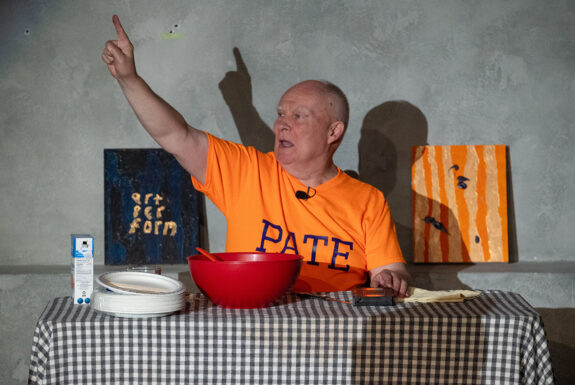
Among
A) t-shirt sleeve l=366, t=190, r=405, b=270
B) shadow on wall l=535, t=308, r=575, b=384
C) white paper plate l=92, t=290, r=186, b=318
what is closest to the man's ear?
t-shirt sleeve l=366, t=190, r=405, b=270

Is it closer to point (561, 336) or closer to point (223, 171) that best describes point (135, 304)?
point (223, 171)

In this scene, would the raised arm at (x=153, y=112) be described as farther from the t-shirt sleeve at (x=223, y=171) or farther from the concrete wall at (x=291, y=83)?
the concrete wall at (x=291, y=83)

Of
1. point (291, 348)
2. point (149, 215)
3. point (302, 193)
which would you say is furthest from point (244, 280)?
point (149, 215)

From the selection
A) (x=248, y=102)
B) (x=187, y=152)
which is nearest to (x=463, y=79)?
(x=248, y=102)

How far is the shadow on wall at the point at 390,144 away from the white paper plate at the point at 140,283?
1.52 meters

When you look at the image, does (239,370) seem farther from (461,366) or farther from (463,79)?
(463,79)

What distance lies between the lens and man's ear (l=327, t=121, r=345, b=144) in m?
2.14

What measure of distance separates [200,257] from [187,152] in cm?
61

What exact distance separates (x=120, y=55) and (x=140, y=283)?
0.63 metres

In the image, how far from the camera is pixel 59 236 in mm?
2760

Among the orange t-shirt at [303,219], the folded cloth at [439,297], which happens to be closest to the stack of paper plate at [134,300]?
the folded cloth at [439,297]

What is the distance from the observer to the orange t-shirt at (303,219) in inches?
75.0

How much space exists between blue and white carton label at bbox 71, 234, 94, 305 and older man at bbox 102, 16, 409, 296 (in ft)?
1.58

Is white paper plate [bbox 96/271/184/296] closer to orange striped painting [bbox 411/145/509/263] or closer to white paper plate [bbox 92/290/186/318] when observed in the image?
white paper plate [bbox 92/290/186/318]
